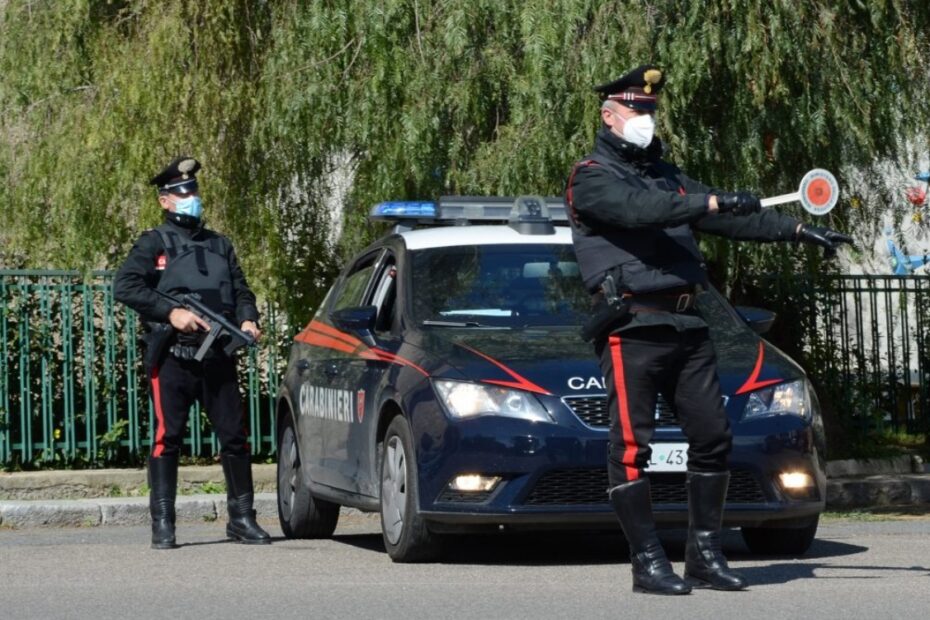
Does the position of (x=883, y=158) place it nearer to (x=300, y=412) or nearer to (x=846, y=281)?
(x=846, y=281)

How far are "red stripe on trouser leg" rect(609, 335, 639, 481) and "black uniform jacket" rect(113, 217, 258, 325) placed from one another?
2.99m

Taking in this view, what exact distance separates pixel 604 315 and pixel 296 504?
3544 millimetres

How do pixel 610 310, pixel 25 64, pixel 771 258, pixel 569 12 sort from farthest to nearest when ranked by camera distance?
pixel 25 64
pixel 771 258
pixel 569 12
pixel 610 310

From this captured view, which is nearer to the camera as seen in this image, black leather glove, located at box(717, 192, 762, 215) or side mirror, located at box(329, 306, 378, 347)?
black leather glove, located at box(717, 192, 762, 215)

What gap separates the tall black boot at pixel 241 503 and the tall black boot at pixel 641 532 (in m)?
3.14

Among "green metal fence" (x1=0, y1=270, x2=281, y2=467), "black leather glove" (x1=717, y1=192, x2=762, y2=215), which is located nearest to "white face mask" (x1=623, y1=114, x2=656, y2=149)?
"black leather glove" (x1=717, y1=192, x2=762, y2=215)

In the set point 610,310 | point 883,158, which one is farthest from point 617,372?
point 883,158

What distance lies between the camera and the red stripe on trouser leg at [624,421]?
695 centimetres

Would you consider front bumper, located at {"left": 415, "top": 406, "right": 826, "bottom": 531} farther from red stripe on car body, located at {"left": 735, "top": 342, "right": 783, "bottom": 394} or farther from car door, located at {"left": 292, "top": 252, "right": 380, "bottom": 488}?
car door, located at {"left": 292, "top": 252, "right": 380, "bottom": 488}

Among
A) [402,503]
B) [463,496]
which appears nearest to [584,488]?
[463,496]

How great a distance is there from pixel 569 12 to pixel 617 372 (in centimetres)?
429

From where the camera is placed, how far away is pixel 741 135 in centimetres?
1116

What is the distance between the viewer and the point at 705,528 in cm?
710

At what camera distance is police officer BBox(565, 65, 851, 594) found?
273 inches
